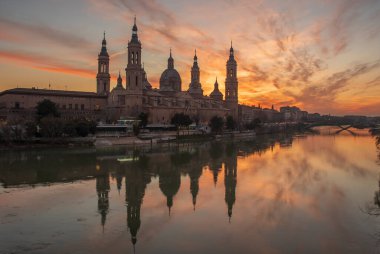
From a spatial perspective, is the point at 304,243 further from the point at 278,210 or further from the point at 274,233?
the point at 278,210

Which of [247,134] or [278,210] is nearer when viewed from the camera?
[278,210]

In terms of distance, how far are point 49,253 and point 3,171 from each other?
1382cm

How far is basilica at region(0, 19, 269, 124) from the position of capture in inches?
1788

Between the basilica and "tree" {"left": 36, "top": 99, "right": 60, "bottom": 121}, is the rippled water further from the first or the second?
the basilica

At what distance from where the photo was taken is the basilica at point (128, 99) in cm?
4541

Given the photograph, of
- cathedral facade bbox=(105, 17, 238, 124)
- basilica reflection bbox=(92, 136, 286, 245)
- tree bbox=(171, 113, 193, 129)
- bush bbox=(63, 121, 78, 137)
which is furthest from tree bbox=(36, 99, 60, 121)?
tree bbox=(171, 113, 193, 129)

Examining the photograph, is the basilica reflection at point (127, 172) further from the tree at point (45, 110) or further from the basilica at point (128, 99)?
the basilica at point (128, 99)

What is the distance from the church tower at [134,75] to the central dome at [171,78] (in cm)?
1579

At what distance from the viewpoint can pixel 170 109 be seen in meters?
56.8

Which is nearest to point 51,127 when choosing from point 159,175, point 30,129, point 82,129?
point 30,129

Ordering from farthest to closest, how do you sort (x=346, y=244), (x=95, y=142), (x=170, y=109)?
(x=170, y=109) → (x=95, y=142) → (x=346, y=244)

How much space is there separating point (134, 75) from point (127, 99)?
11.3 feet

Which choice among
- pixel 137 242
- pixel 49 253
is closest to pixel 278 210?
pixel 137 242

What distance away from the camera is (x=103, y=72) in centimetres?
5778
